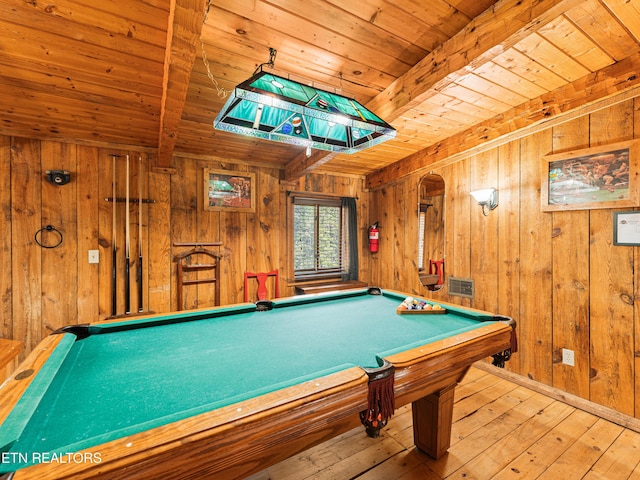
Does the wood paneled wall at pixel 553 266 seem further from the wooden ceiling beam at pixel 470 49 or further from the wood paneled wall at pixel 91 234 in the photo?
the wood paneled wall at pixel 91 234

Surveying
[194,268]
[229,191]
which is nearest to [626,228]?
[229,191]

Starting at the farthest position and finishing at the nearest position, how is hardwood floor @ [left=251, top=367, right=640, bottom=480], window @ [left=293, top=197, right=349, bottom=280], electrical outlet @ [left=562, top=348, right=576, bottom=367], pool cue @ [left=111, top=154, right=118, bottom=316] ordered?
1. window @ [left=293, top=197, right=349, bottom=280]
2. pool cue @ [left=111, top=154, right=118, bottom=316]
3. electrical outlet @ [left=562, top=348, right=576, bottom=367]
4. hardwood floor @ [left=251, top=367, right=640, bottom=480]

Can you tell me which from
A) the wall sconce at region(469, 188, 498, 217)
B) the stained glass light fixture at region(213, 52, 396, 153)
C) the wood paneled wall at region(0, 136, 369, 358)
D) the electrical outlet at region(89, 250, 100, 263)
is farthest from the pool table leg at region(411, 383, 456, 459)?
the electrical outlet at region(89, 250, 100, 263)

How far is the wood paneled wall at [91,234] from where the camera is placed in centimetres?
242

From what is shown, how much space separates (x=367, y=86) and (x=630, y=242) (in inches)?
86.7

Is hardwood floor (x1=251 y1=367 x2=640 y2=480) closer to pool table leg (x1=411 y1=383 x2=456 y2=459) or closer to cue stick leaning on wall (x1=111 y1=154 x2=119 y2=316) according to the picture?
pool table leg (x1=411 y1=383 x2=456 y2=459)

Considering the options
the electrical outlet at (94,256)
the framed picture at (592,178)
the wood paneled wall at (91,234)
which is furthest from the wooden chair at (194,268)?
the framed picture at (592,178)

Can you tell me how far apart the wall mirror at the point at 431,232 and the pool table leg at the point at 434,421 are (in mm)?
1815

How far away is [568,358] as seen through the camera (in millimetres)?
2354

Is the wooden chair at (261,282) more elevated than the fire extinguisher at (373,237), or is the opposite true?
the fire extinguisher at (373,237)

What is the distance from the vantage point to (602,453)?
1.78m

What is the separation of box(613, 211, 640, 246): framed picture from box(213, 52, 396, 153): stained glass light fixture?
1.83m

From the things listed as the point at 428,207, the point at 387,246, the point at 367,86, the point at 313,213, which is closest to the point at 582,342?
the point at 428,207

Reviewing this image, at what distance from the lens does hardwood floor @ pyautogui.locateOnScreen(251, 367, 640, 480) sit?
1.62 meters
